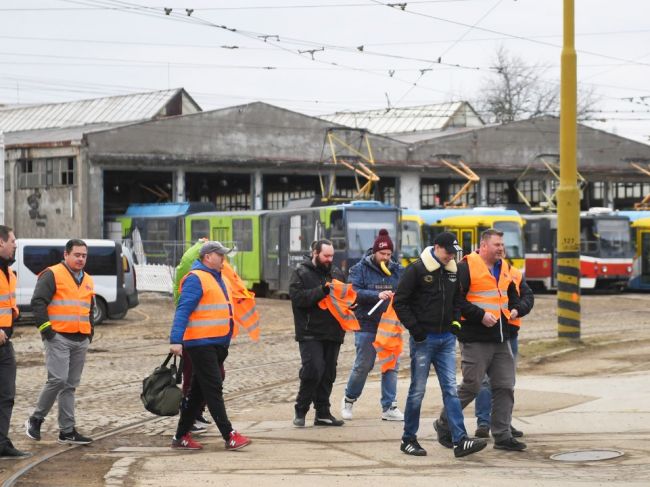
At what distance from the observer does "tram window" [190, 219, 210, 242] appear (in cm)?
4491

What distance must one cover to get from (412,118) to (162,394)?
73066mm

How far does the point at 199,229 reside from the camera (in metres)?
45.3

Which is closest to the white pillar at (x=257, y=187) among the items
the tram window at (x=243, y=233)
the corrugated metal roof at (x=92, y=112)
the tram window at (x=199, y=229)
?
the corrugated metal roof at (x=92, y=112)

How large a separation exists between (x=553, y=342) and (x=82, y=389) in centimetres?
819

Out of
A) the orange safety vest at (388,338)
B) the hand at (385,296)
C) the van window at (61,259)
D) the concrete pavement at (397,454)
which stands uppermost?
the van window at (61,259)

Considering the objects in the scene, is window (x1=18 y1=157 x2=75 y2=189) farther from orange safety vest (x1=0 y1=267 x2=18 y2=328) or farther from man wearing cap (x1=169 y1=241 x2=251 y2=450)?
man wearing cap (x1=169 y1=241 x2=251 y2=450)

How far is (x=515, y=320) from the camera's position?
11.3 metres

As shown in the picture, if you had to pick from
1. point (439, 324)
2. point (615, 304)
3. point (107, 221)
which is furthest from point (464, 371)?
point (107, 221)

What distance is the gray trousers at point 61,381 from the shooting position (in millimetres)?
11539

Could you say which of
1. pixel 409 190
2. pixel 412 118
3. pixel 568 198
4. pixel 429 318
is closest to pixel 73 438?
pixel 429 318

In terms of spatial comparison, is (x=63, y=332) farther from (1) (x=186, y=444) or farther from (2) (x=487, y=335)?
(2) (x=487, y=335)

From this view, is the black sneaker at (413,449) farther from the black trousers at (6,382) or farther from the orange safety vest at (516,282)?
the black trousers at (6,382)

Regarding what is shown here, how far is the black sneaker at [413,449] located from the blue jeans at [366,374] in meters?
2.15

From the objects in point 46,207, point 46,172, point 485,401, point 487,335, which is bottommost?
point 485,401
